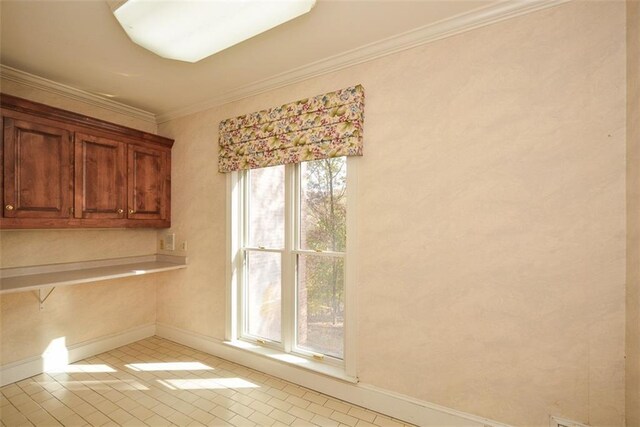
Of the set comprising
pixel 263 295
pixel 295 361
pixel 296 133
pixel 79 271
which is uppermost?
pixel 296 133

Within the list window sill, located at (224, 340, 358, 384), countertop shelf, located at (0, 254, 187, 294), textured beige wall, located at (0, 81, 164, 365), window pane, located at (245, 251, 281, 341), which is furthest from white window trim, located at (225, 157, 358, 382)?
textured beige wall, located at (0, 81, 164, 365)

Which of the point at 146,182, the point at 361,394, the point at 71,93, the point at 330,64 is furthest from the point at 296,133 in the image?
the point at 71,93

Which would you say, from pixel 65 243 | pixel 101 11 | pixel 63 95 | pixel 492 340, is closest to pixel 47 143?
pixel 63 95

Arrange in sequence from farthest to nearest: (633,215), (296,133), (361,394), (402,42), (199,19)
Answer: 1. (296,133)
2. (361,394)
3. (402,42)
4. (199,19)
5. (633,215)

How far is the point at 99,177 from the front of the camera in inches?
102

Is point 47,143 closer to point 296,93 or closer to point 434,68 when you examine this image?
point 296,93

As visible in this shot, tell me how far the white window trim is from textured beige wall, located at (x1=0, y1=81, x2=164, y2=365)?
1202mm

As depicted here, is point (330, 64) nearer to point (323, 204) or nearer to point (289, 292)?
point (323, 204)

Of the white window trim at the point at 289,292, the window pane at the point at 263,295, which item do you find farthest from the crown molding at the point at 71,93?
the window pane at the point at 263,295

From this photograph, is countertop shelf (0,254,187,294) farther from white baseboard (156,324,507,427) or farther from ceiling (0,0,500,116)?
ceiling (0,0,500,116)

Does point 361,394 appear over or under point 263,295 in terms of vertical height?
under

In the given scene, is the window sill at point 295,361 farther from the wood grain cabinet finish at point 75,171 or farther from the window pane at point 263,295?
the wood grain cabinet finish at point 75,171

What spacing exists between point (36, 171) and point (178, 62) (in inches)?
54.0

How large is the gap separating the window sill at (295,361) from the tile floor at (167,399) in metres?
0.17
